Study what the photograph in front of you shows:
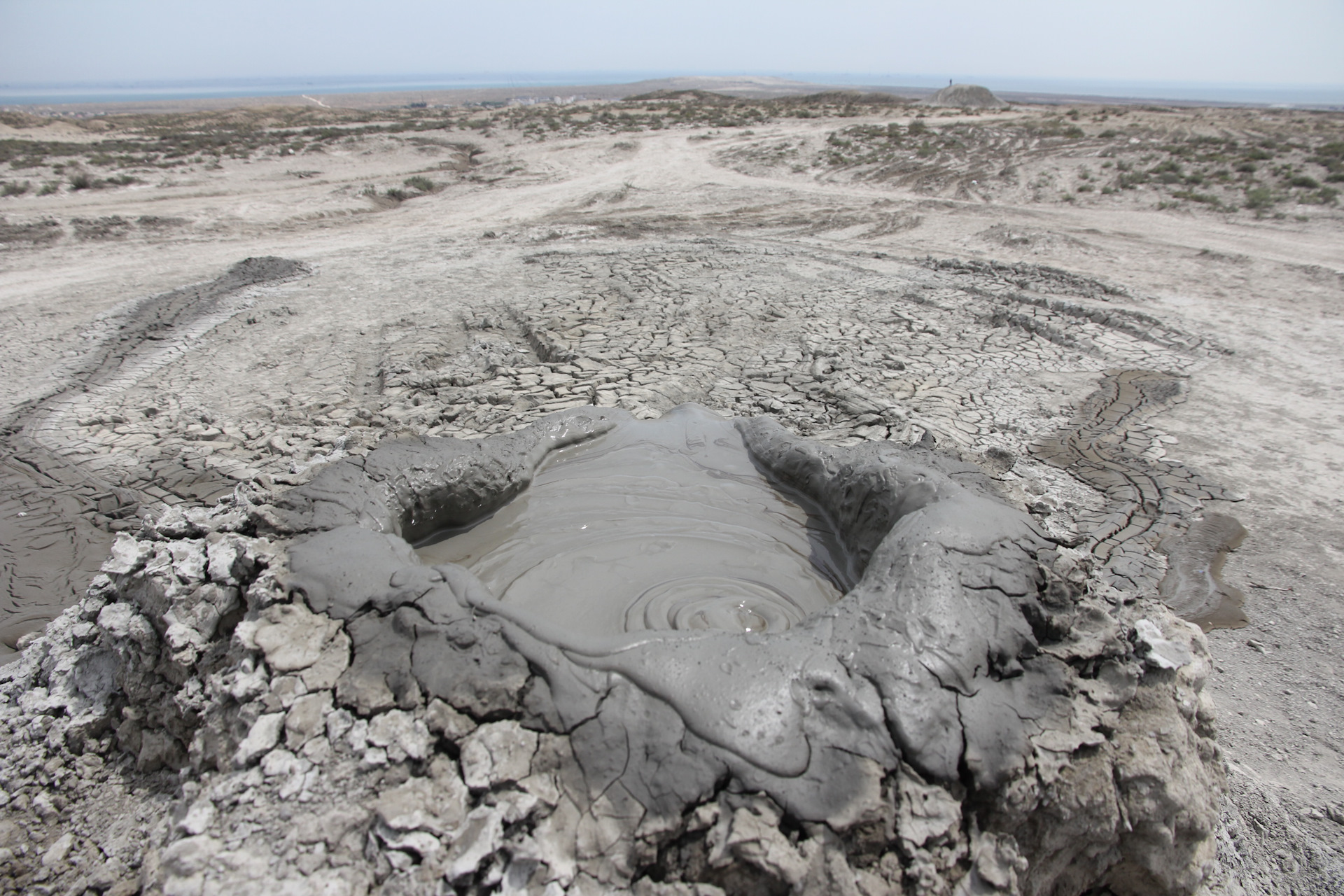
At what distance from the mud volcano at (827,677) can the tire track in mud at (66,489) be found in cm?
232

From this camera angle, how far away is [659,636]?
7.41 ft

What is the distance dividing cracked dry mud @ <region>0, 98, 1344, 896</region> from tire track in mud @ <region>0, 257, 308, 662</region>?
3 centimetres

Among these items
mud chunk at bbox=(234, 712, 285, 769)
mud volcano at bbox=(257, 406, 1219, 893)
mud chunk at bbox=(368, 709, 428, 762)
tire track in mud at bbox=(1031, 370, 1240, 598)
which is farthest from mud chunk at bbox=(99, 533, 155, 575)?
tire track in mud at bbox=(1031, 370, 1240, 598)

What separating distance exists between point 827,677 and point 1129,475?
13.8 ft

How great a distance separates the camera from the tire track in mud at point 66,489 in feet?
13.5

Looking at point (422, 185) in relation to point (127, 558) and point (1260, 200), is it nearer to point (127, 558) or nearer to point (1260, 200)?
point (127, 558)

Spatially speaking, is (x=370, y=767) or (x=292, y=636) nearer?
(x=370, y=767)

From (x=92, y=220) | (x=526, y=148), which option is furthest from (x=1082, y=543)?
(x=526, y=148)

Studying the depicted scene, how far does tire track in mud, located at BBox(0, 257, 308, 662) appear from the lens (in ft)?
13.5

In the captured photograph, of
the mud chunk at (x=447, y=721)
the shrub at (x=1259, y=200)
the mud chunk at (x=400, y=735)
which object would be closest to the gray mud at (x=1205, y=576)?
the mud chunk at (x=447, y=721)

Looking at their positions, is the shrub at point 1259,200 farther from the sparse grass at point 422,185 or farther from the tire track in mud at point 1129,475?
the sparse grass at point 422,185

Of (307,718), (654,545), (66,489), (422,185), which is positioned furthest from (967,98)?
(307,718)

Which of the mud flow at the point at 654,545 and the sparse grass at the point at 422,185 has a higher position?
the sparse grass at the point at 422,185

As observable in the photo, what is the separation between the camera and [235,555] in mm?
2680
